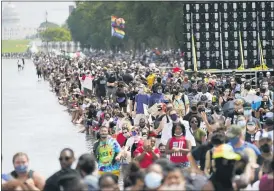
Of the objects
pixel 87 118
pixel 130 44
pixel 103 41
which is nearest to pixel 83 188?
pixel 87 118

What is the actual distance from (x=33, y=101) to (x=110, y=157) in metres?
36.8

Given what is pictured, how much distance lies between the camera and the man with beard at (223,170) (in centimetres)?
1238

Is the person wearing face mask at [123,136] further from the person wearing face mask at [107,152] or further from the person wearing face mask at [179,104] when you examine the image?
the person wearing face mask at [179,104]

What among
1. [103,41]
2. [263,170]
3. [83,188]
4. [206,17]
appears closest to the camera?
[83,188]

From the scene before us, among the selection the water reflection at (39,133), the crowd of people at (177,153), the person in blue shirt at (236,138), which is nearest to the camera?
the crowd of people at (177,153)

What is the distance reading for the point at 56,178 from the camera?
1277 cm

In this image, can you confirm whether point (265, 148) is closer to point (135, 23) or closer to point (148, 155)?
point (148, 155)

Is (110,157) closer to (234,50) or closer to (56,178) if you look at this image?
(56,178)

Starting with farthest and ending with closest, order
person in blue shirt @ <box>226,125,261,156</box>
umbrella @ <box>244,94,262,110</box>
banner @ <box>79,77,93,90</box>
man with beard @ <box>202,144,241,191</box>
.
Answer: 1. banner @ <box>79,77,93,90</box>
2. umbrella @ <box>244,94,262,110</box>
3. person in blue shirt @ <box>226,125,261,156</box>
4. man with beard @ <box>202,144,241,191</box>

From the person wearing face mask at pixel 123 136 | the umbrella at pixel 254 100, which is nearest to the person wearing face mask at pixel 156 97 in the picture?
the umbrella at pixel 254 100

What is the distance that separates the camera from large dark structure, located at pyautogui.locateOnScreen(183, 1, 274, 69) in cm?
3922

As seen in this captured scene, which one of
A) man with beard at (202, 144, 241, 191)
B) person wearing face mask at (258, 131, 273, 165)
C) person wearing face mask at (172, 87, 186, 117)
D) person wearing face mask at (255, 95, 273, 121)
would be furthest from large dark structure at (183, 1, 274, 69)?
man with beard at (202, 144, 241, 191)

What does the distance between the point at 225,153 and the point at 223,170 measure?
Result: 16.1 inches

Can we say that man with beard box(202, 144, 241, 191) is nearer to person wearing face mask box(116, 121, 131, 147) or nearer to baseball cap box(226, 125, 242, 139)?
baseball cap box(226, 125, 242, 139)
